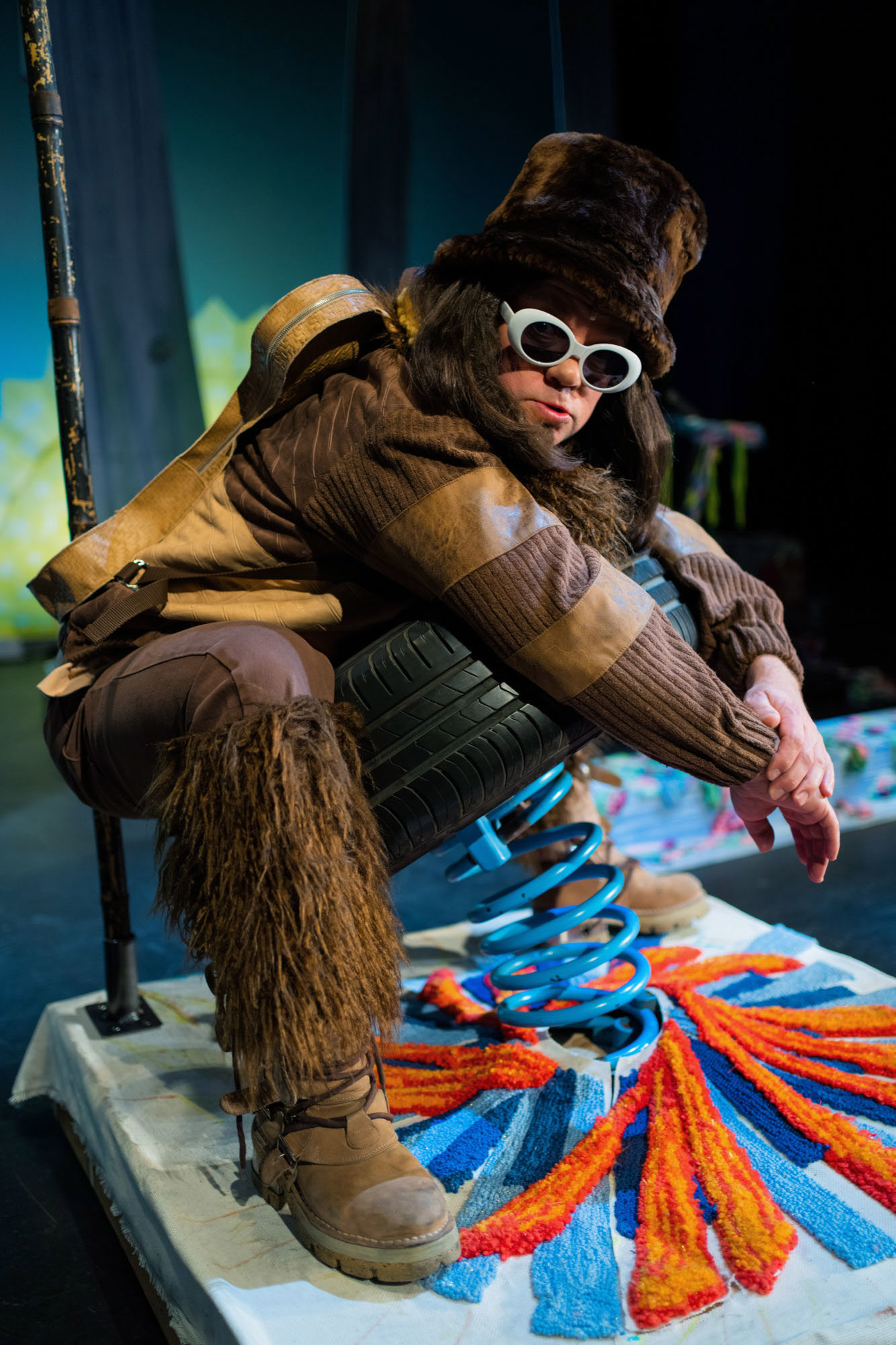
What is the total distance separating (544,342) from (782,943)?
1.34m

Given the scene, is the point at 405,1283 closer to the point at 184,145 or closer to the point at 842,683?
the point at 842,683

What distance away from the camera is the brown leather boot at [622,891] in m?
1.96

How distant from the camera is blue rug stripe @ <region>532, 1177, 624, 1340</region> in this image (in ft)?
3.34

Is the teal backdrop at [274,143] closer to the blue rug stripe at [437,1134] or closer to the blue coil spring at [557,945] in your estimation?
the blue coil spring at [557,945]

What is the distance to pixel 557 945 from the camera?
5.42 ft

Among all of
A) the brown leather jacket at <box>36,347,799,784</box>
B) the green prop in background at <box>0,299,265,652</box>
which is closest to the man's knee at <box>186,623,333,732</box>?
the brown leather jacket at <box>36,347,799,784</box>

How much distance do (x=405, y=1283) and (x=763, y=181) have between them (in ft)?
10.4

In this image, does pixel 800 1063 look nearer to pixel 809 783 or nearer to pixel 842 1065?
pixel 842 1065

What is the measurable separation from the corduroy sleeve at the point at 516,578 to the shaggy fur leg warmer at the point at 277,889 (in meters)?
0.23

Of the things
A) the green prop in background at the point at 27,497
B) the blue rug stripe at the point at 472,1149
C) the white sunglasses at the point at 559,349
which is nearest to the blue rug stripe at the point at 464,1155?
the blue rug stripe at the point at 472,1149

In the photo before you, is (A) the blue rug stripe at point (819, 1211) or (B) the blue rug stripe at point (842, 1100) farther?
(B) the blue rug stripe at point (842, 1100)

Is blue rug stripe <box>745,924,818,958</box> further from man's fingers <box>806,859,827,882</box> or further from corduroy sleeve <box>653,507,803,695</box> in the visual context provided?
corduroy sleeve <box>653,507,803,695</box>

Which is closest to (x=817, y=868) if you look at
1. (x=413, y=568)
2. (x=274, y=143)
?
(x=413, y=568)

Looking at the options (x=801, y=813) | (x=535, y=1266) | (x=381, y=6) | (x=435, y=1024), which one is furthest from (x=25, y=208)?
(x=535, y=1266)
